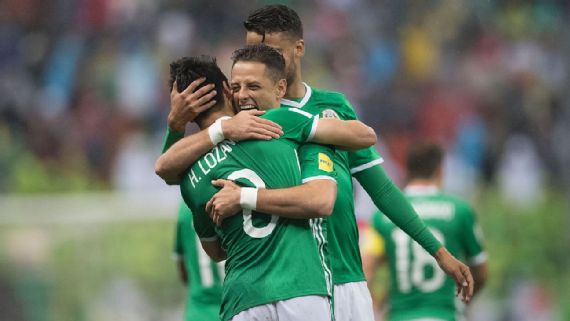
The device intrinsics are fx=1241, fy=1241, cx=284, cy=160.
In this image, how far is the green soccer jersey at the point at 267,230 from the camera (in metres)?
4.95

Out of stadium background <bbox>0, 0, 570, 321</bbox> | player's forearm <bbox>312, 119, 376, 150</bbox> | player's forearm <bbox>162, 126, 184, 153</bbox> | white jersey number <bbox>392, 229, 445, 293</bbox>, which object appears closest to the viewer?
player's forearm <bbox>312, 119, 376, 150</bbox>

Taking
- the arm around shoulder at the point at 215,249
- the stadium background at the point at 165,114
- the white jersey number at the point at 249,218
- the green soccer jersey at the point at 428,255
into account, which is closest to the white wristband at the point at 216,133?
the white jersey number at the point at 249,218

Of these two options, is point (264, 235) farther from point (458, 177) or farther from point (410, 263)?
point (458, 177)

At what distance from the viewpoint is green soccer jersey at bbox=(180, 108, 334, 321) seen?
4953 millimetres

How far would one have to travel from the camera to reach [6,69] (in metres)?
15.3

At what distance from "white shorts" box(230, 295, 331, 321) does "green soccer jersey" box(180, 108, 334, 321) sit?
0.02 m

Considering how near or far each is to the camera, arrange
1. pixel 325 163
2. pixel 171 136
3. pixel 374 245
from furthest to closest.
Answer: pixel 374 245
pixel 171 136
pixel 325 163

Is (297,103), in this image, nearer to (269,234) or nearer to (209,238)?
(209,238)

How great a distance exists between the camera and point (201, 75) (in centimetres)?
521

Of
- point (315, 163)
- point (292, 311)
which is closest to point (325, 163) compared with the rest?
point (315, 163)

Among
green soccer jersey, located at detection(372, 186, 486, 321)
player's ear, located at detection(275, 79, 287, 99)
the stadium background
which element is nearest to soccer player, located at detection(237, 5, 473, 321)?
player's ear, located at detection(275, 79, 287, 99)

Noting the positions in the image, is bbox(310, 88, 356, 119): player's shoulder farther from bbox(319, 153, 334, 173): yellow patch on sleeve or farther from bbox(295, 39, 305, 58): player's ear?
bbox(319, 153, 334, 173): yellow patch on sleeve

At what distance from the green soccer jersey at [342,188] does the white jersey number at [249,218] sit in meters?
0.86

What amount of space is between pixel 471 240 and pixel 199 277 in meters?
1.78
